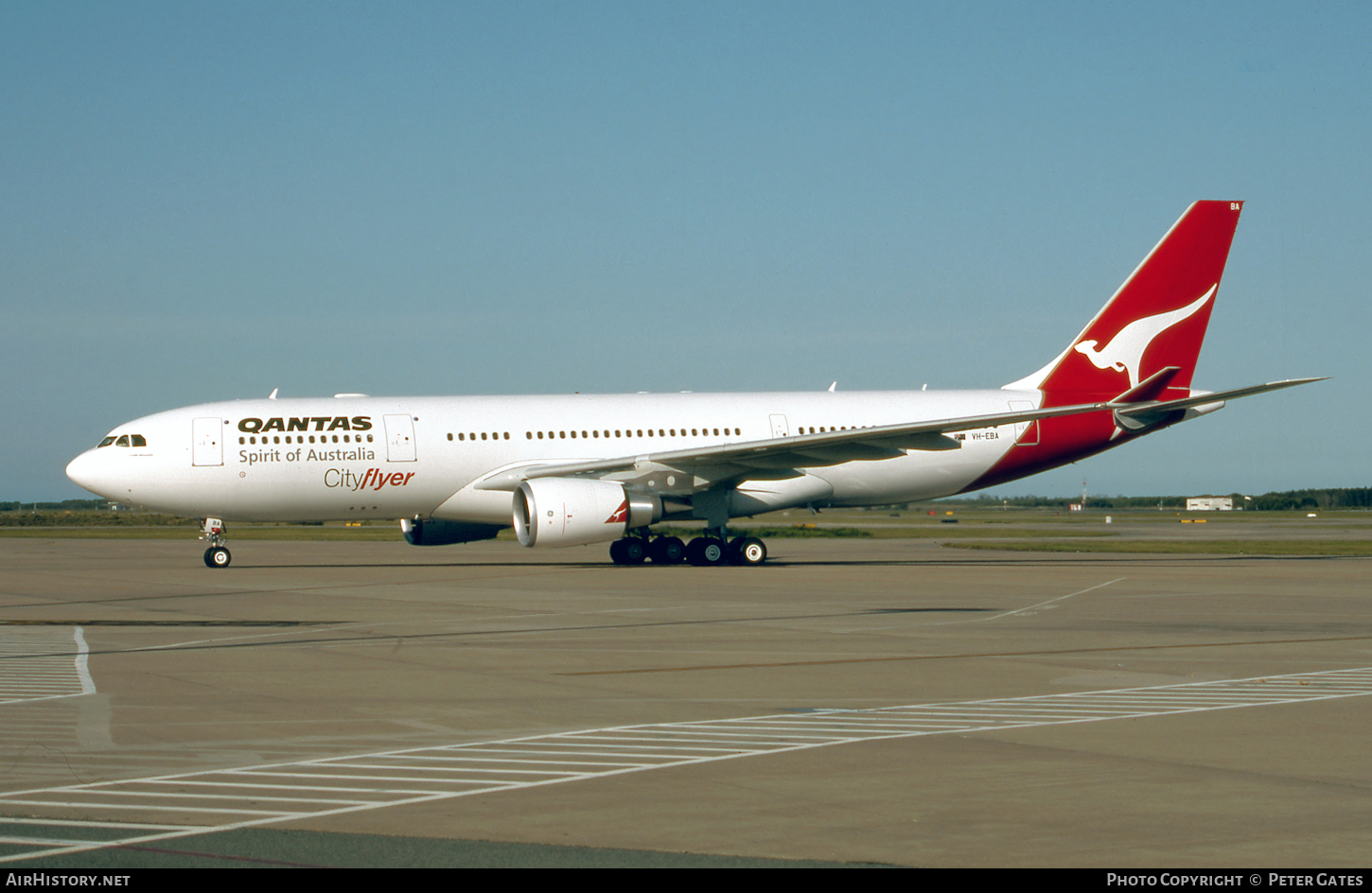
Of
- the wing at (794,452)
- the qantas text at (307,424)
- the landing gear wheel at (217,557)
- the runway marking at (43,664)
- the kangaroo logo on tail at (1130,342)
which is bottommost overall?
the runway marking at (43,664)

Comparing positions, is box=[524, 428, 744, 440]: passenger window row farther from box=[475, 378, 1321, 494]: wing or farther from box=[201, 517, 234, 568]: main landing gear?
box=[201, 517, 234, 568]: main landing gear

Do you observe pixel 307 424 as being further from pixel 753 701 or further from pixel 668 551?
pixel 753 701

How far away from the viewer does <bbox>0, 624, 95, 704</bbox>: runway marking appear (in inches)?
402

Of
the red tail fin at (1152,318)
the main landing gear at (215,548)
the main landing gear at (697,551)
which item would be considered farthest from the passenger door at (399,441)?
the red tail fin at (1152,318)

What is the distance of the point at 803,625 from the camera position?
15.4 meters

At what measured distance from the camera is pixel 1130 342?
31.3 m

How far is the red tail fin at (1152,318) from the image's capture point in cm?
3112

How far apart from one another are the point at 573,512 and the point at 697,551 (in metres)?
3.91

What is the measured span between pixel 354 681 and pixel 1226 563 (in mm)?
23381

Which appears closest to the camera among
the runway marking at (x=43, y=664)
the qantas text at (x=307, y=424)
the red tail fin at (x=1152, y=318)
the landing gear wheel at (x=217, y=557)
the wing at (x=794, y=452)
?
the runway marking at (x=43, y=664)

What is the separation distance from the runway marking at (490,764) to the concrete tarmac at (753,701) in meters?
0.13

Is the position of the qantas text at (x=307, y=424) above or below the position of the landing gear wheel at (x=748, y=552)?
above

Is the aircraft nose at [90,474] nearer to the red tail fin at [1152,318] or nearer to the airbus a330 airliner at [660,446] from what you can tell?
the airbus a330 airliner at [660,446]
